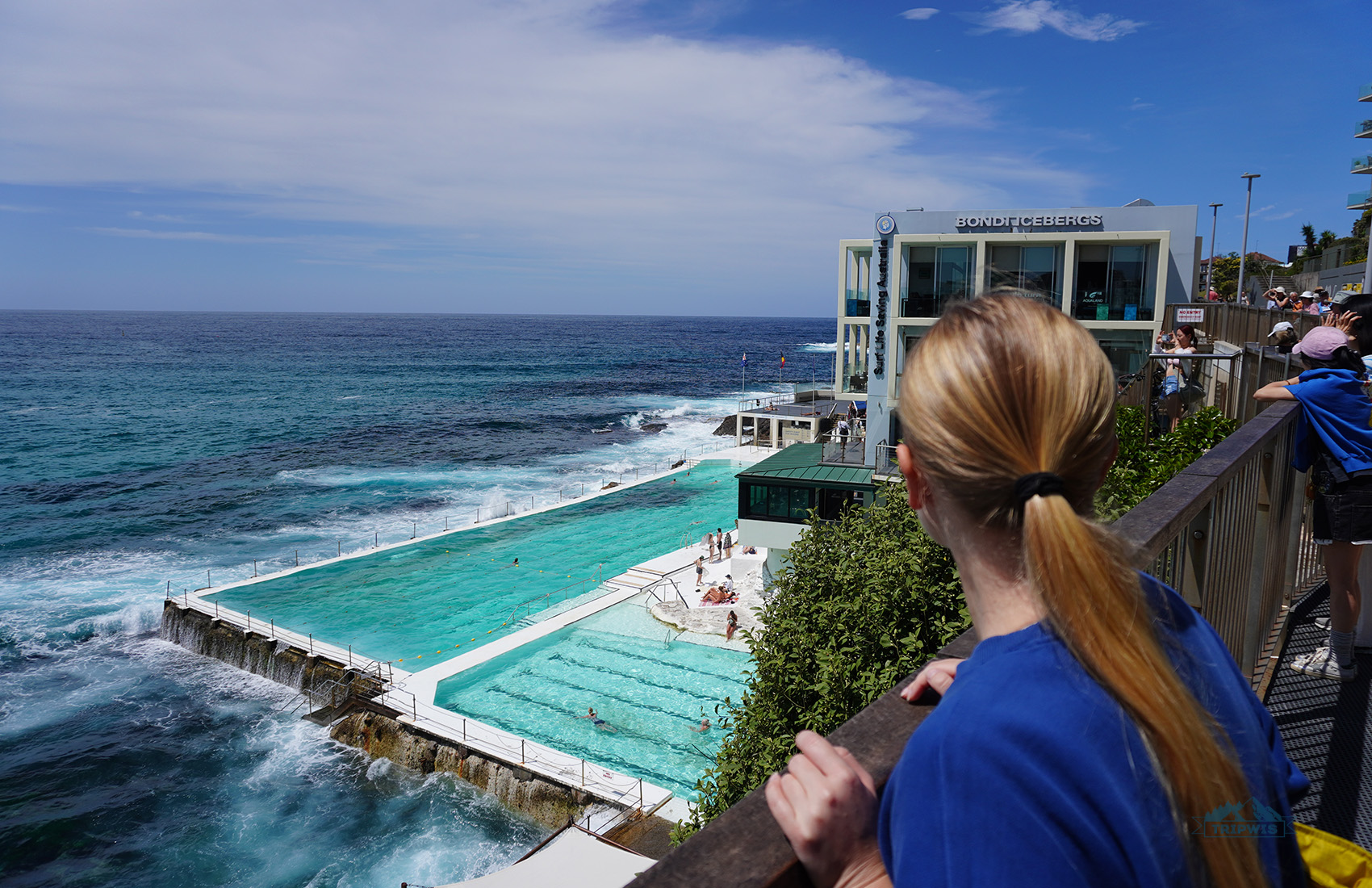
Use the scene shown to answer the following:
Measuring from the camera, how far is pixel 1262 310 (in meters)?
13.1

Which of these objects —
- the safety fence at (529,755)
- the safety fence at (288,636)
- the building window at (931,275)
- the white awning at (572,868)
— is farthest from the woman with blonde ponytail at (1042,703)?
the building window at (931,275)

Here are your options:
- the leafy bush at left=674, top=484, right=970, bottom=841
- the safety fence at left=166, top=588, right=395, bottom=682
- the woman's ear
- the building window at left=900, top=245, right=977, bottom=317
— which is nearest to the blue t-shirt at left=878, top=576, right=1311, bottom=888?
the woman's ear

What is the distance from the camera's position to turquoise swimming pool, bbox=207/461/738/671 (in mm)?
28484

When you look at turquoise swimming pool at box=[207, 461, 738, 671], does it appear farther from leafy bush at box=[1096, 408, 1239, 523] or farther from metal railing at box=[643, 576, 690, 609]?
leafy bush at box=[1096, 408, 1239, 523]

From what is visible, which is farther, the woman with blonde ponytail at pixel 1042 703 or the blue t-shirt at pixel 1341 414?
the blue t-shirt at pixel 1341 414

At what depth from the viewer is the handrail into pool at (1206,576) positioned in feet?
3.77

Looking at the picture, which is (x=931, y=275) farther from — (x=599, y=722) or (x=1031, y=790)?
(x=1031, y=790)

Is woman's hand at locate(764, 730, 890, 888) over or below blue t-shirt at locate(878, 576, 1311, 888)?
below

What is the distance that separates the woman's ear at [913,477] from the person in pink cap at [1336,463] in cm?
412

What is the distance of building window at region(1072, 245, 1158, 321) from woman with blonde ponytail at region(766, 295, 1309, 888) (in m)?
26.4

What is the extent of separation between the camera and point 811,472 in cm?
2555

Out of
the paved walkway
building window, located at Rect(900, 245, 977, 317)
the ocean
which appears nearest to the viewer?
the paved walkway

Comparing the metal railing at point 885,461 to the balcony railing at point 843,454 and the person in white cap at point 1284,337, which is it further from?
the person in white cap at point 1284,337

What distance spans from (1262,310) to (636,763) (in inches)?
612
